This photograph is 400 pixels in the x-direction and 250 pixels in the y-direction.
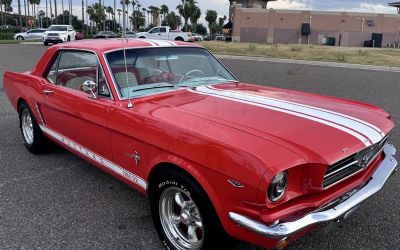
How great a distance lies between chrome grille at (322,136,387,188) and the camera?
2502mm

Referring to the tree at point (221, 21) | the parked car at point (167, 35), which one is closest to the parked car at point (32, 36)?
the parked car at point (167, 35)

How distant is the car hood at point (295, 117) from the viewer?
2447 millimetres

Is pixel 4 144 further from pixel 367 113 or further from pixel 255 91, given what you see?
pixel 367 113

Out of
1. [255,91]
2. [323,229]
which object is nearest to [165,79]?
[255,91]

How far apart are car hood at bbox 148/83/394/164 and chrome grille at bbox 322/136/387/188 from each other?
10 cm

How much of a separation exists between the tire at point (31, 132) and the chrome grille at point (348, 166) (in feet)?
11.7

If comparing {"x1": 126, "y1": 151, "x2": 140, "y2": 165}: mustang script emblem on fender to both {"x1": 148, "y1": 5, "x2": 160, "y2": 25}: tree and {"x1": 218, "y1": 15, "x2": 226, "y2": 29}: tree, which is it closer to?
{"x1": 218, "y1": 15, "x2": 226, "y2": 29}: tree

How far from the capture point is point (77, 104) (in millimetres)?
3670

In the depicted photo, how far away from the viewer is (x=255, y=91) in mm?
3877

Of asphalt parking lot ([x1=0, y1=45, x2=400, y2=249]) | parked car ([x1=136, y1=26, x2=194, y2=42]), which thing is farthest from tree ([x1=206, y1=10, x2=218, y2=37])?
asphalt parking lot ([x1=0, y1=45, x2=400, y2=249])

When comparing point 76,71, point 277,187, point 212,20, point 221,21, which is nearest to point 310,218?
point 277,187

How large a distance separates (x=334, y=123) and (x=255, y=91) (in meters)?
1.20

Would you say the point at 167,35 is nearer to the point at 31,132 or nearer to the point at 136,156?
the point at 31,132

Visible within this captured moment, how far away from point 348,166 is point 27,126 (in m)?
4.15
